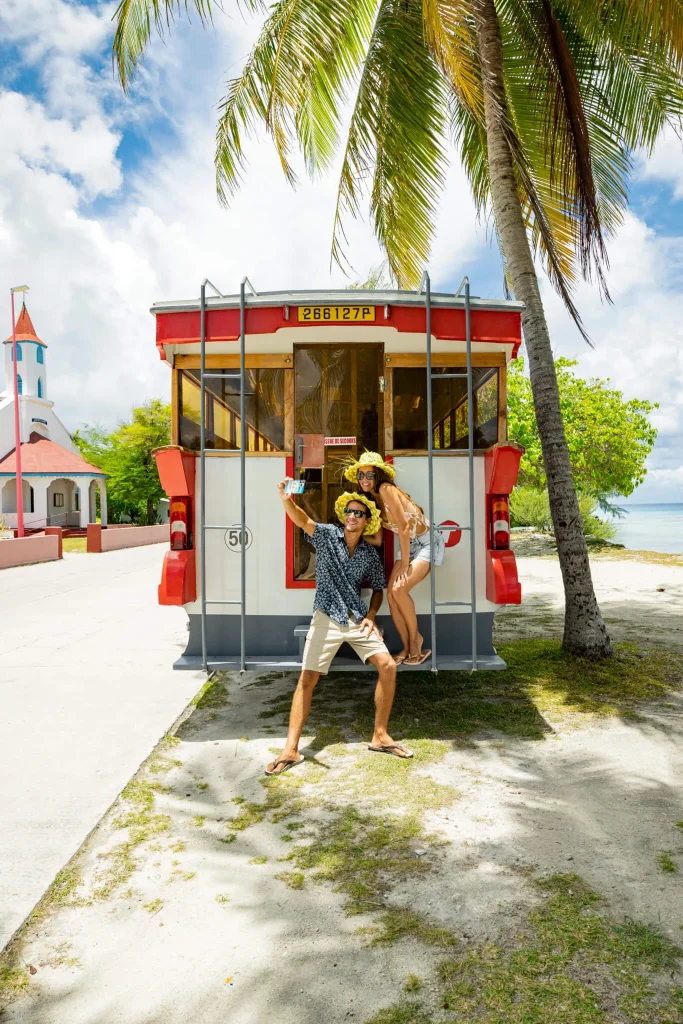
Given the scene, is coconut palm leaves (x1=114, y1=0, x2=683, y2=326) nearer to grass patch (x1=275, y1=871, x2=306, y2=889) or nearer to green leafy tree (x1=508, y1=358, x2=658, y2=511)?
grass patch (x1=275, y1=871, x2=306, y2=889)

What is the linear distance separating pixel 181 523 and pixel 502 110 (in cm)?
523

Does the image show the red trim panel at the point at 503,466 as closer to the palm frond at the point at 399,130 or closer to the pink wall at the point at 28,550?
the palm frond at the point at 399,130

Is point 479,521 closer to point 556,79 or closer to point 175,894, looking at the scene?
point 175,894

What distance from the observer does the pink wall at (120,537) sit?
22422 millimetres

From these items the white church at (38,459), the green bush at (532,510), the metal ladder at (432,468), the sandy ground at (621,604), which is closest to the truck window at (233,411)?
the metal ladder at (432,468)

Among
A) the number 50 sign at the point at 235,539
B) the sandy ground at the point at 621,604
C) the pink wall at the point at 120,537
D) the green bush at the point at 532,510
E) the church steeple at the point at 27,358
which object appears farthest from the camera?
the church steeple at the point at 27,358

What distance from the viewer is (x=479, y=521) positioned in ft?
16.0

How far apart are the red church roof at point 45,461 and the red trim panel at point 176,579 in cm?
2937

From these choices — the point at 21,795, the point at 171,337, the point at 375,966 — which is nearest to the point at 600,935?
the point at 375,966

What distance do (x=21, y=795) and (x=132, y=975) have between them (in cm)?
185

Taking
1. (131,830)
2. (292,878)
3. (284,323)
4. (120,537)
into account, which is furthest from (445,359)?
(120,537)

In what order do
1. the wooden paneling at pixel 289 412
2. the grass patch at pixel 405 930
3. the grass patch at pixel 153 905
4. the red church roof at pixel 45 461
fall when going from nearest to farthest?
1. the grass patch at pixel 405 930
2. the grass patch at pixel 153 905
3. the wooden paneling at pixel 289 412
4. the red church roof at pixel 45 461

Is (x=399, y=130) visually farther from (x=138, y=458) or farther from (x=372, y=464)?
(x=138, y=458)

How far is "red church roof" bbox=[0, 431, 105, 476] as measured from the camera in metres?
31.3
